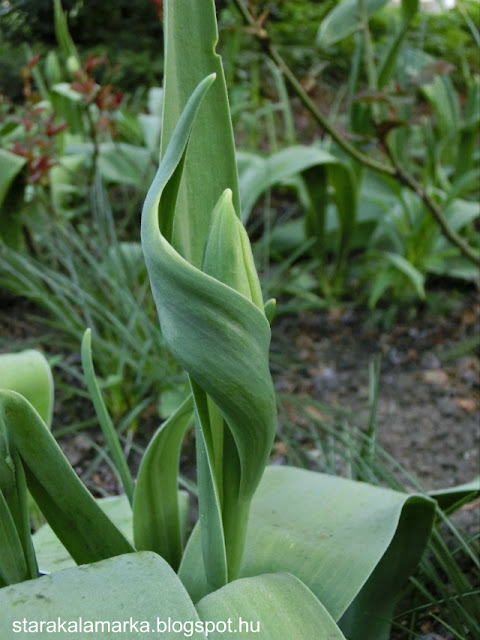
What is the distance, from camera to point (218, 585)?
0.67m

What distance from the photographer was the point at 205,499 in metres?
0.65

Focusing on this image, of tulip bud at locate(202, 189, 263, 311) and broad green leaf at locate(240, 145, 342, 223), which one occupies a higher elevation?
tulip bud at locate(202, 189, 263, 311)

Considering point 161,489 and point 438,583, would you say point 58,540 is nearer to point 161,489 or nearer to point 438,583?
point 161,489

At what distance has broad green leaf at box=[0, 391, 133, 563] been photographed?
611mm

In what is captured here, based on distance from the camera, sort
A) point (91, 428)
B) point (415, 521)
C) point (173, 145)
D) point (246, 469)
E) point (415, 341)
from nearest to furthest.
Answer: point (173, 145) < point (246, 469) < point (415, 521) < point (91, 428) < point (415, 341)

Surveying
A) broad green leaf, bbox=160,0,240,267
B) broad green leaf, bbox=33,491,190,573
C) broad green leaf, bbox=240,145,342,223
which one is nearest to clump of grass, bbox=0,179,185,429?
broad green leaf, bbox=240,145,342,223

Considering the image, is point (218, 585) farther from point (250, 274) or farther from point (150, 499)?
point (250, 274)

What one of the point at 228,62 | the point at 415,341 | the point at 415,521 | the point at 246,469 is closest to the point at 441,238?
the point at 415,341

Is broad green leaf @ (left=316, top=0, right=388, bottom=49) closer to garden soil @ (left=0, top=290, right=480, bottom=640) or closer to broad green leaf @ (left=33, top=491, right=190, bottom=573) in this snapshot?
garden soil @ (left=0, top=290, right=480, bottom=640)

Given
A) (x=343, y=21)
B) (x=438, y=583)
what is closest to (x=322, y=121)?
(x=343, y=21)

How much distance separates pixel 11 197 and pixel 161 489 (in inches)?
47.3

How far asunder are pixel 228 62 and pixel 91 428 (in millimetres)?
1581

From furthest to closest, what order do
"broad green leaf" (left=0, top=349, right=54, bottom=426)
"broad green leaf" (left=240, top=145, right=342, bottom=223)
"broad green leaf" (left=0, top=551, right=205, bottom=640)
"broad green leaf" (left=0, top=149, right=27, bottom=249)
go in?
"broad green leaf" (left=240, top=145, right=342, bottom=223)
"broad green leaf" (left=0, top=149, right=27, bottom=249)
"broad green leaf" (left=0, top=349, right=54, bottom=426)
"broad green leaf" (left=0, top=551, right=205, bottom=640)

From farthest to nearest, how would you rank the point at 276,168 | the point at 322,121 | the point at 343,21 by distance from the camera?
the point at 276,168 → the point at 343,21 → the point at 322,121
